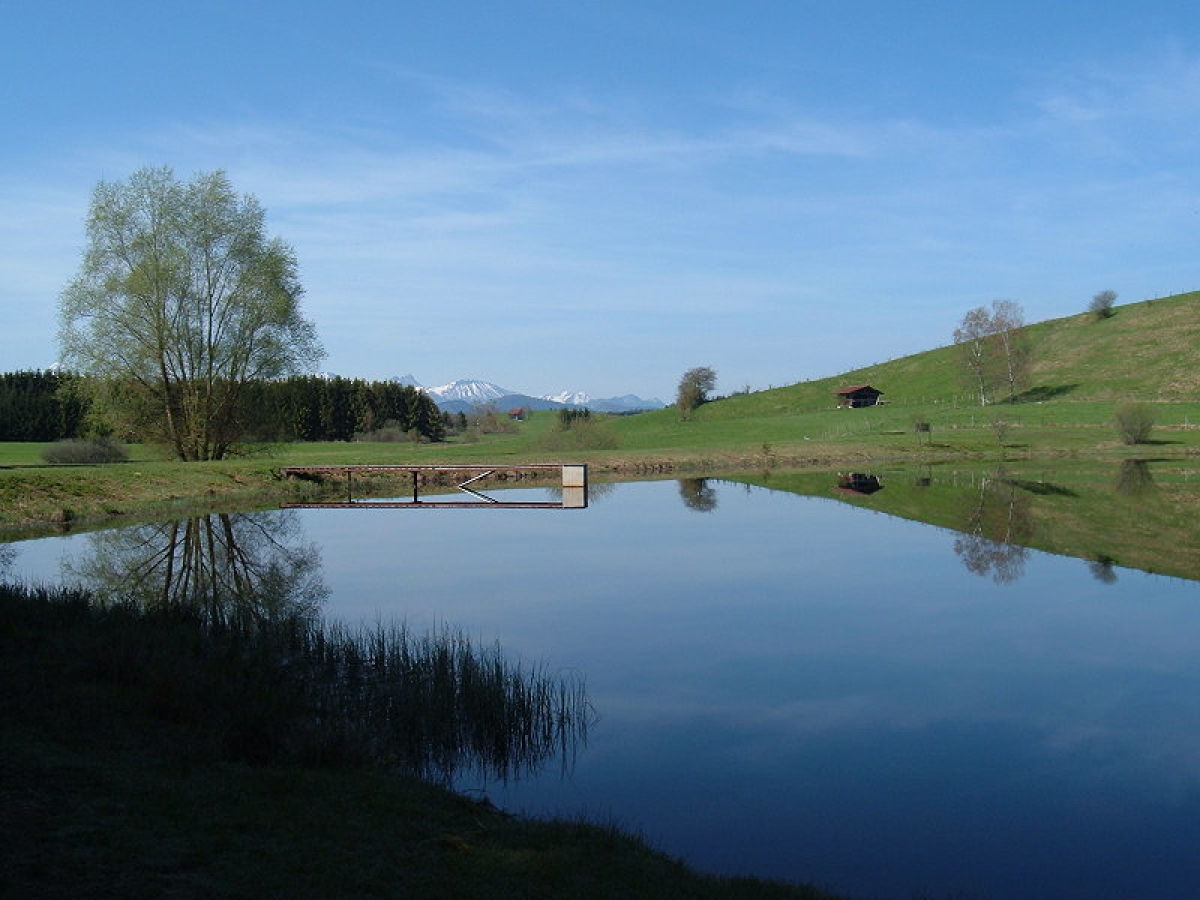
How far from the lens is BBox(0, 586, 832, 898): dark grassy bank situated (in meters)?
5.94

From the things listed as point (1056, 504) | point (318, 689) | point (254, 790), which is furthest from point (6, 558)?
point (1056, 504)

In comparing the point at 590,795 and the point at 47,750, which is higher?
the point at 47,750

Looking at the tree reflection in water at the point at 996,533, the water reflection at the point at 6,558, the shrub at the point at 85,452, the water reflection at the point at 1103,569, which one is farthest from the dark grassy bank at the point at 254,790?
the shrub at the point at 85,452

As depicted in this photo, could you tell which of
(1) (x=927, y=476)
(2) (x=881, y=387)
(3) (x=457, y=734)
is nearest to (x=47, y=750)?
(3) (x=457, y=734)

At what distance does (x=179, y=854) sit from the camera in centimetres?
604

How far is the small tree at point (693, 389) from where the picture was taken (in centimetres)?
11419

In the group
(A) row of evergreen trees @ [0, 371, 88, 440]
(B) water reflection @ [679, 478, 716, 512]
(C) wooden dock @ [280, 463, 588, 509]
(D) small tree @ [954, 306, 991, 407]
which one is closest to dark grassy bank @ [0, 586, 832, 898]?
(C) wooden dock @ [280, 463, 588, 509]

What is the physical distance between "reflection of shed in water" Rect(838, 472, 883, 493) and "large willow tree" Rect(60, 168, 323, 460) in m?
26.5

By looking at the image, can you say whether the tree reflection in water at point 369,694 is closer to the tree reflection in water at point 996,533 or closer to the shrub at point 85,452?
the tree reflection in water at point 996,533

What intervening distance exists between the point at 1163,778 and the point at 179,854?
30.3 feet

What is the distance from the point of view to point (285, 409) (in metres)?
52.5

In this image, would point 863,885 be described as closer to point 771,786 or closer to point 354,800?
point 771,786

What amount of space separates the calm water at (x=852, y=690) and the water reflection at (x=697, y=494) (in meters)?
11.0

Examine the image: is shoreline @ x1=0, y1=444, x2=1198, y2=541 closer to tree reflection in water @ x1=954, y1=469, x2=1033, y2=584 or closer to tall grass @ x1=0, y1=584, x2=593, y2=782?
tall grass @ x1=0, y1=584, x2=593, y2=782
